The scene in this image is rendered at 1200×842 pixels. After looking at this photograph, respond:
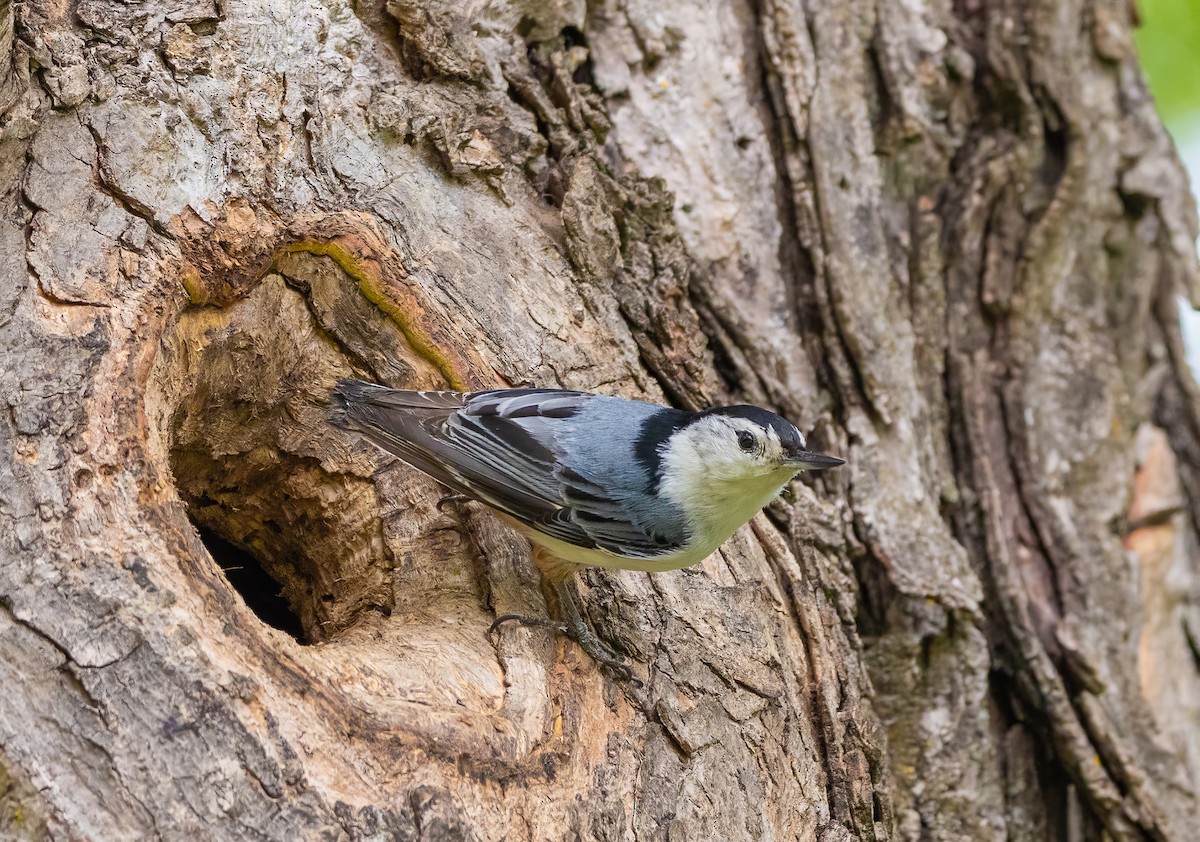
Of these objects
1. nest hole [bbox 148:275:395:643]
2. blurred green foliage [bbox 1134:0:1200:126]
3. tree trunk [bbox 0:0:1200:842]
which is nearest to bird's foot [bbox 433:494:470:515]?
tree trunk [bbox 0:0:1200:842]

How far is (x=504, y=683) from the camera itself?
81.7 inches

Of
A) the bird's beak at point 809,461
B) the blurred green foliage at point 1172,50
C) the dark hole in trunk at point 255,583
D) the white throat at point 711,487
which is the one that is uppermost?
the blurred green foliage at point 1172,50

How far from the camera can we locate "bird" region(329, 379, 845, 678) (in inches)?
91.5

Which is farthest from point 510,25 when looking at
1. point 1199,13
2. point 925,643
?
point 1199,13

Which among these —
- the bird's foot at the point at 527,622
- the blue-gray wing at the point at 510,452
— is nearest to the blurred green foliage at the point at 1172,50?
the blue-gray wing at the point at 510,452

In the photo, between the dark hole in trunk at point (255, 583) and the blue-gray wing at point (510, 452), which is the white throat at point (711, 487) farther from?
the dark hole in trunk at point (255, 583)

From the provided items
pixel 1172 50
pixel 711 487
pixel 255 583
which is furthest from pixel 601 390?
pixel 1172 50

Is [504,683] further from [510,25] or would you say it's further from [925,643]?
[510,25]

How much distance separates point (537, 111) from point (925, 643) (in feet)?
5.48

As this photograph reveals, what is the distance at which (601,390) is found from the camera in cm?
262

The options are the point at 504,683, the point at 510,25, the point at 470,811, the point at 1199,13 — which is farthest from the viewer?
the point at 1199,13

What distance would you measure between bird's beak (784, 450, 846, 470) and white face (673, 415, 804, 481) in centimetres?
2

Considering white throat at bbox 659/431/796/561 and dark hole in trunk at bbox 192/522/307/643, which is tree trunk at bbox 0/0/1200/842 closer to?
dark hole in trunk at bbox 192/522/307/643

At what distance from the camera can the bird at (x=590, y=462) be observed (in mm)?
2324
